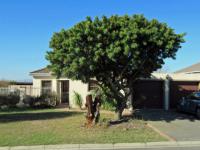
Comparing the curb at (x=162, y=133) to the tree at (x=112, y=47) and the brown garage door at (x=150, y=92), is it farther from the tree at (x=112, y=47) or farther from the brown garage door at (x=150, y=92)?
the brown garage door at (x=150, y=92)

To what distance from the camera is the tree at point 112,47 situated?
701 inches

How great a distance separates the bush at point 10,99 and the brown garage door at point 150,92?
920 cm

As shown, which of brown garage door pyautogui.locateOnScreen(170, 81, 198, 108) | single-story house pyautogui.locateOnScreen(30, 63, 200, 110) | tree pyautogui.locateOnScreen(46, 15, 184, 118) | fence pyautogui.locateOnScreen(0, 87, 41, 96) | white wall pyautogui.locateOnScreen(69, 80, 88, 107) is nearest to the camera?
tree pyautogui.locateOnScreen(46, 15, 184, 118)

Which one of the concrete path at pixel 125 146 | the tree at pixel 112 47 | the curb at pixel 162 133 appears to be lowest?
the concrete path at pixel 125 146

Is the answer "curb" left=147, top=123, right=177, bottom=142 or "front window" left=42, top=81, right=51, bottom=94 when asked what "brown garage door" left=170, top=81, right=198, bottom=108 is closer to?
"front window" left=42, top=81, right=51, bottom=94

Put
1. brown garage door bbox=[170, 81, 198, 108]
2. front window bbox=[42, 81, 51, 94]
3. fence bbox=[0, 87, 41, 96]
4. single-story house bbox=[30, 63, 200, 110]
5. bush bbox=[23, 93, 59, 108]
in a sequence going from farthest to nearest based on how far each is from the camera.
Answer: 1. front window bbox=[42, 81, 51, 94]
2. fence bbox=[0, 87, 41, 96]
3. bush bbox=[23, 93, 59, 108]
4. brown garage door bbox=[170, 81, 198, 108]
5. single-story house bbox=[30, 63, 200, 110]

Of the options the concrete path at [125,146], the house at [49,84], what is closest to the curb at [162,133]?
the concrete path at [125,146]

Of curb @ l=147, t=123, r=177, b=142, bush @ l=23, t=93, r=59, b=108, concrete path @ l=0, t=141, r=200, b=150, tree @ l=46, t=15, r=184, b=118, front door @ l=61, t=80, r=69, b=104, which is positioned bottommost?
concrete path @ l=0, t=141, r=200, b=150

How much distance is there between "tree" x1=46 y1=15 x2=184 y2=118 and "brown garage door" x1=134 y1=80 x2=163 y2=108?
27.9 feet

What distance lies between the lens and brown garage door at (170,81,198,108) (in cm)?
2911

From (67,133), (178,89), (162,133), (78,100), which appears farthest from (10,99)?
(162,133)

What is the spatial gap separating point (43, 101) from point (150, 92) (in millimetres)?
8020

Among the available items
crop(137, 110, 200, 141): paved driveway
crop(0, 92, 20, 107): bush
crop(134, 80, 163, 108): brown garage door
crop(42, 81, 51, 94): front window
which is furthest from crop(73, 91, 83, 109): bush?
crop(137, 110, 200, 141): paved driveway

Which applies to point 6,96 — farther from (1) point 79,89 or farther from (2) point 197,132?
(2) point 197,132
